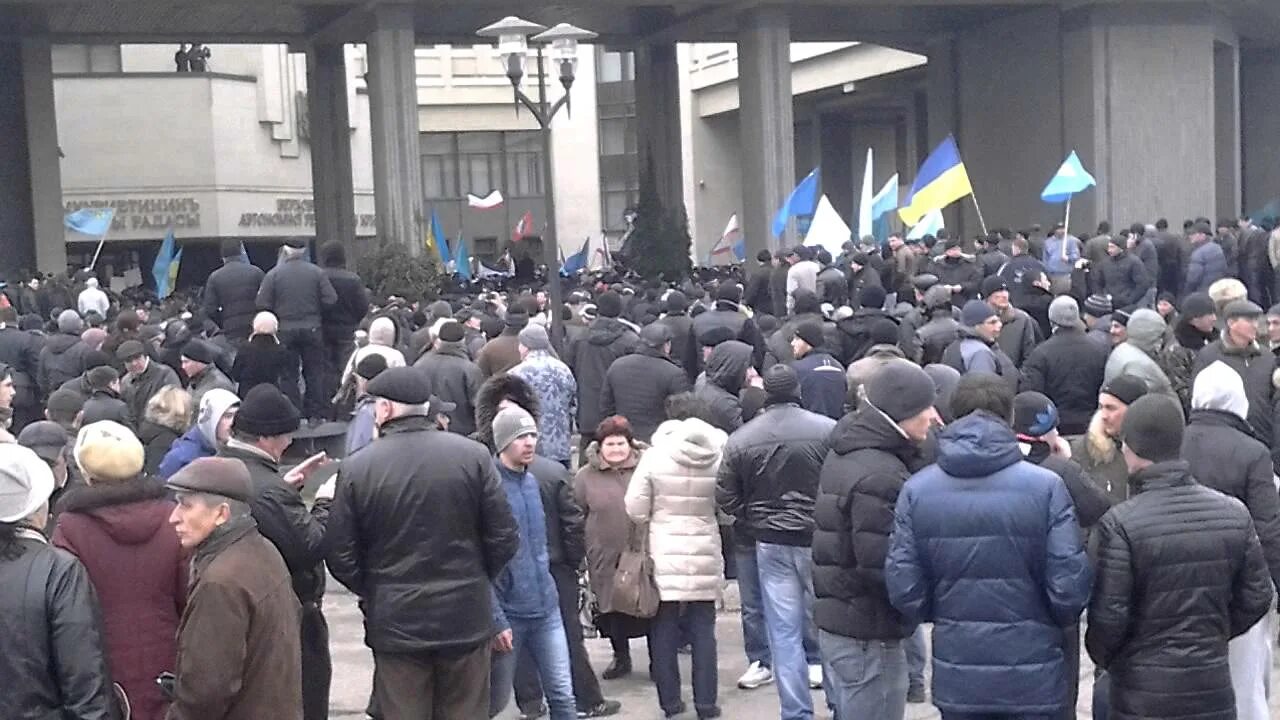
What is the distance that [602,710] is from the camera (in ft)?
27.8

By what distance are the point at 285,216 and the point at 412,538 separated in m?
40.0

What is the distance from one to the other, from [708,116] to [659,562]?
44.8 metres

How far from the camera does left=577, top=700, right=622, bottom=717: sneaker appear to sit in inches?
332

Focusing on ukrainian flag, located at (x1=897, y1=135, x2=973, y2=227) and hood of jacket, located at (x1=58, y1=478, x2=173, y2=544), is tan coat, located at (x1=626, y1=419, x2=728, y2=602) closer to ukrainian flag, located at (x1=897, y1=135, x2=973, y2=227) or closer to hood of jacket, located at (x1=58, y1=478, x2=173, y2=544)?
hood of jacket, located at (x1=58, y1=478, x2=173, y2=544)

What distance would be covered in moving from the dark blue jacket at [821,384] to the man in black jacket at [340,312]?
19.0 ft

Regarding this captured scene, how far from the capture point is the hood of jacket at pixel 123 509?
5.67 meters

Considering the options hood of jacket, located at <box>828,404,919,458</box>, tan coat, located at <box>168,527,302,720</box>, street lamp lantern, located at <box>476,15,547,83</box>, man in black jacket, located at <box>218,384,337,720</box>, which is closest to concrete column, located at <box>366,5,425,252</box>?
street lamp lantern, located at <box>476,15,547,83</box>

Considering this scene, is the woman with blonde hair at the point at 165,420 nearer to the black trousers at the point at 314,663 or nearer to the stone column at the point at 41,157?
the black trousers at the point at 314,663

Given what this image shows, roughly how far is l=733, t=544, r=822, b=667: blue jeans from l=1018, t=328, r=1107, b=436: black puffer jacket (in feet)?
11.2

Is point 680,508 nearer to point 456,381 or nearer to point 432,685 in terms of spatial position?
point 432,685

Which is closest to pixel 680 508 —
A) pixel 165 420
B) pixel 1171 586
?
pixel 165 420

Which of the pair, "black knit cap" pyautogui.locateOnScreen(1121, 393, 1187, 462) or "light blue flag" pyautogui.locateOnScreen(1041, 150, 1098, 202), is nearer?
"black knit cap" pyautogui.locateOnScreen(1121, 393, 1187, 462)

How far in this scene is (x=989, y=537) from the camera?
5527 millimetres

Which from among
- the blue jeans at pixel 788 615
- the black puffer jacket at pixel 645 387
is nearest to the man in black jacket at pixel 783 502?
the blue jeans at pixel 788 615
